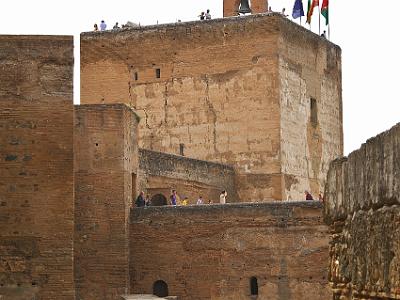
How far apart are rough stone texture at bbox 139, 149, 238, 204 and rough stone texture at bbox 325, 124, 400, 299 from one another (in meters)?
21.4

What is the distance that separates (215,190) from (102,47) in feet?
24.4

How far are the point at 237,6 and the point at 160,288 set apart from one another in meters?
15.8

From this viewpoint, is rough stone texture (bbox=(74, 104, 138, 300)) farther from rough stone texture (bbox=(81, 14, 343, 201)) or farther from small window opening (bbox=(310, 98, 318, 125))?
small window opening (bbox=(310, 98, 318, 125))

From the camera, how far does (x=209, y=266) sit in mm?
26578

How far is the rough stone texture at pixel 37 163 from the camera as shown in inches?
850

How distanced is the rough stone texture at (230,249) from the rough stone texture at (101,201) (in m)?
0.75

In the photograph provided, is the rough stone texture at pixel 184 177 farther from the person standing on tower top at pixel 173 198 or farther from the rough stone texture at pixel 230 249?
the rough stone texture at pixel 230 249

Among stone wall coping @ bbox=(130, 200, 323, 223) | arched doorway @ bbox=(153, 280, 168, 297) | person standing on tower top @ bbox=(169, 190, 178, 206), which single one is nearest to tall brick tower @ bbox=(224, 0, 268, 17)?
person standing on tower top @ bbox=(169, 190, 178, 206)

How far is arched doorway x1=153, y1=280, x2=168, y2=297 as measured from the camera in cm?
2680

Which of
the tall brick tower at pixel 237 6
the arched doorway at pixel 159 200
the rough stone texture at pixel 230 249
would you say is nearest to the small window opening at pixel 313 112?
the tall brick tower at pixel 237 6

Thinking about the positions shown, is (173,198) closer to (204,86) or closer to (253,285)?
(253,285)

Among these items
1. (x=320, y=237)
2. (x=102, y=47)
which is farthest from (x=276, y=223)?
(x=102, y=47)

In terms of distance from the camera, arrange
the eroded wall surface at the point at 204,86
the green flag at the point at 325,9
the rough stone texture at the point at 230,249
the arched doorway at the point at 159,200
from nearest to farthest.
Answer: the rough stone texture at the point at 230,249 → the arched doorway at the point at 159,200 → the eroded wall surface at the point at 204,86 → the green flag at the point at 325,9

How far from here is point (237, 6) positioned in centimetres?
4053
